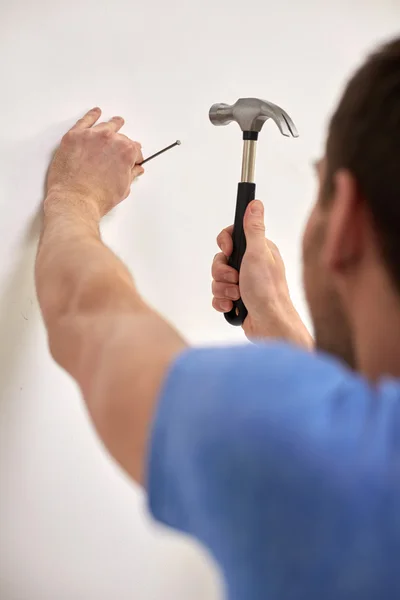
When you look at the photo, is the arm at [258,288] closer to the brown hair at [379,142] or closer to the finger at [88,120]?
the finger at [88,120]

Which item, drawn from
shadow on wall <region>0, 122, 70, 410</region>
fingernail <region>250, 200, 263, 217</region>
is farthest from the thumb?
shadow on wall <region>0, 122, 70, 410</region>

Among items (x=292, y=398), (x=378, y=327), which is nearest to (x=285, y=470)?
(x=292, y=398)

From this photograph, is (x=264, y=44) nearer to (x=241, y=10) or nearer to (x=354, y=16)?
(x=241, y=10)

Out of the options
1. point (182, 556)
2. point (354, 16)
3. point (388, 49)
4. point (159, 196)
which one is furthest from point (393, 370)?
point (354, 16)

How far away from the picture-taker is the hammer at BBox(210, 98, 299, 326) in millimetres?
802

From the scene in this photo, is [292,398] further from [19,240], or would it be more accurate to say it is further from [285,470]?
[19,240]

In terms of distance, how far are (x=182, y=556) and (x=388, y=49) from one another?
76 cm

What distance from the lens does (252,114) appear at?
83cm

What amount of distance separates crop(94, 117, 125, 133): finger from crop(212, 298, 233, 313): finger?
0.26 meters

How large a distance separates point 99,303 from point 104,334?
0.18ft

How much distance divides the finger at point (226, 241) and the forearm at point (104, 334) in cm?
22

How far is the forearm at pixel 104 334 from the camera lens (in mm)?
491

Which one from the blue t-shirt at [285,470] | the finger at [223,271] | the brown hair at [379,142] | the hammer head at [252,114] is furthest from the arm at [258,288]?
the blue t-shirt at [285,470]

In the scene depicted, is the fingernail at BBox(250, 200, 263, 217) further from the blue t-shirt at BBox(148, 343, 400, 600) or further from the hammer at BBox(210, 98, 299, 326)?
the blue t-shirt at BBox(148, 343, 400, 600)
